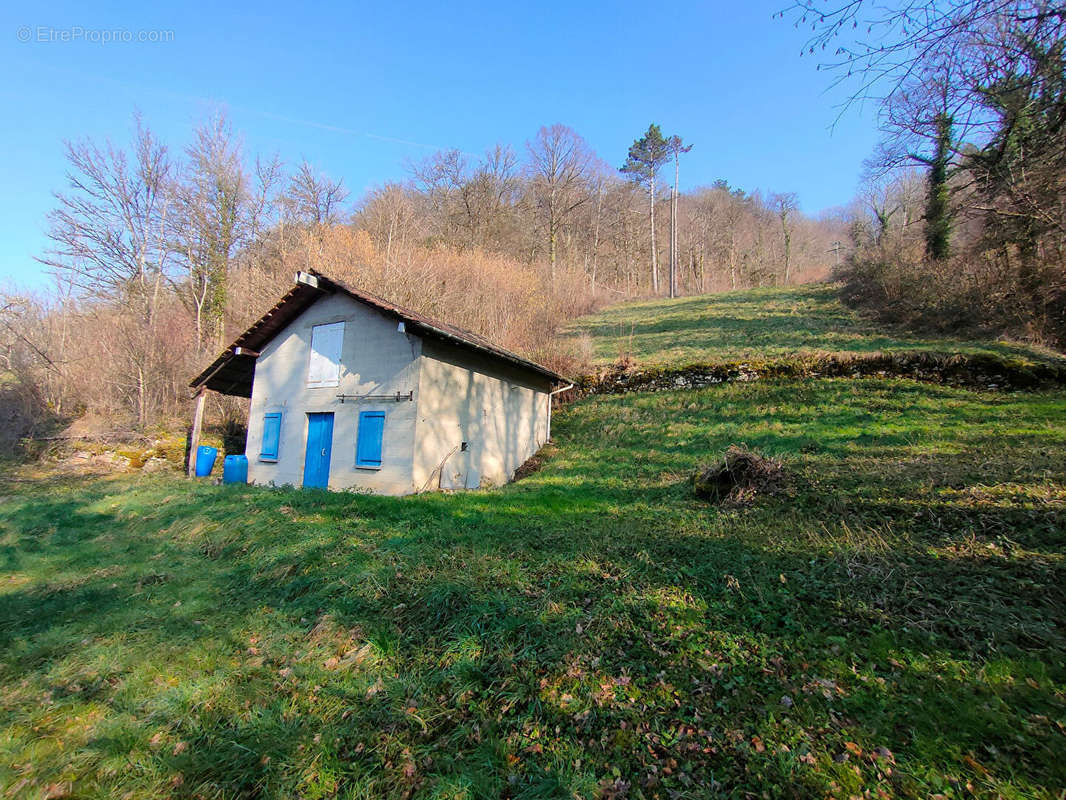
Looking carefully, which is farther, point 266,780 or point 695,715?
point 695,715

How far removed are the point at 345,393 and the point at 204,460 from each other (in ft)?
21.8

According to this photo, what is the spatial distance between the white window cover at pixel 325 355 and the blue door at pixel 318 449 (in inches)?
37.9

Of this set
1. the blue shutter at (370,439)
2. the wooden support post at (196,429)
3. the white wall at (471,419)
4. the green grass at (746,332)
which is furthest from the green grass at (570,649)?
the green grass at (746,332)

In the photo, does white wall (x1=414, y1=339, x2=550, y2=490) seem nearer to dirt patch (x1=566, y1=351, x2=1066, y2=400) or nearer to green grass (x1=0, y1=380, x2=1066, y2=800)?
green grass (x1=0, y1=380, x2=1066, y2=800)

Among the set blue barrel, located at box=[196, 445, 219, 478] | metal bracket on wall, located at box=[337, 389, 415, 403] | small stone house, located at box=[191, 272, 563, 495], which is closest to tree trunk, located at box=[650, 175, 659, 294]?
small stone house, located at box=[191, 272, 563, 495]

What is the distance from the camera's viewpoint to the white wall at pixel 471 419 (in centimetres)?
1032

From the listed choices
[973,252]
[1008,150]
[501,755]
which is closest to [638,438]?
[1008,150]

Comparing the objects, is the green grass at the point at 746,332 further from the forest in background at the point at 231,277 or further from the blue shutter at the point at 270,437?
the blue shutter at the point at 270,437

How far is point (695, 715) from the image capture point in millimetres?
2945

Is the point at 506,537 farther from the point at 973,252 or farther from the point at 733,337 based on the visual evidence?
the point at 973,252

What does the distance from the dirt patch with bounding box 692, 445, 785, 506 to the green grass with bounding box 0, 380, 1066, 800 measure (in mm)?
304

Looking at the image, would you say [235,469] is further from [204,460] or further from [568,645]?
[568,645]

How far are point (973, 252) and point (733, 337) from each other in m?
7.81

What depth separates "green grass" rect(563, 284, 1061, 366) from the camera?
14852 millimetres
